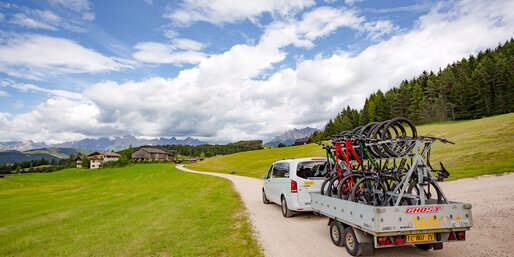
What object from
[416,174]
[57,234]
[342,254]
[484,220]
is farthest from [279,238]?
[57,234]

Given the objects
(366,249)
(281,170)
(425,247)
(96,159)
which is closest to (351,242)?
(366,249)

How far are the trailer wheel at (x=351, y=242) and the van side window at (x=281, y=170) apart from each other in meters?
4.65

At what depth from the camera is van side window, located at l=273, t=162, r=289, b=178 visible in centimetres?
1206

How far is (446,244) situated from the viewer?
738cm

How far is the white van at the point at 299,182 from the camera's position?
10.9 meters

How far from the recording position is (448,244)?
7.35 meters

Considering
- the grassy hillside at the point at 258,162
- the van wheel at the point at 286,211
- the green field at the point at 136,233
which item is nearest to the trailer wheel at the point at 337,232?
the green field at the point at 136,233

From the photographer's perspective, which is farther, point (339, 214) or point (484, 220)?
point (484, 220)

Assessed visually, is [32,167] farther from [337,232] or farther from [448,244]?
[448,244]

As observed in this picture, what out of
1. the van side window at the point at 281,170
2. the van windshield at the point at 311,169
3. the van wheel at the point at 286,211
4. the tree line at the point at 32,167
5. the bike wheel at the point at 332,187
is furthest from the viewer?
the tree line at the point at 32,167

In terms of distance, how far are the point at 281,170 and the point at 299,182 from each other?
1.88m

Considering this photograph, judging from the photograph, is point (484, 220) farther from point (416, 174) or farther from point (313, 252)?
point (313, 252)

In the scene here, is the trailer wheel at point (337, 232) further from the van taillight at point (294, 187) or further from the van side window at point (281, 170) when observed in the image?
the van side window at point (281, 170)

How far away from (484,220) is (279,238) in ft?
19.6
